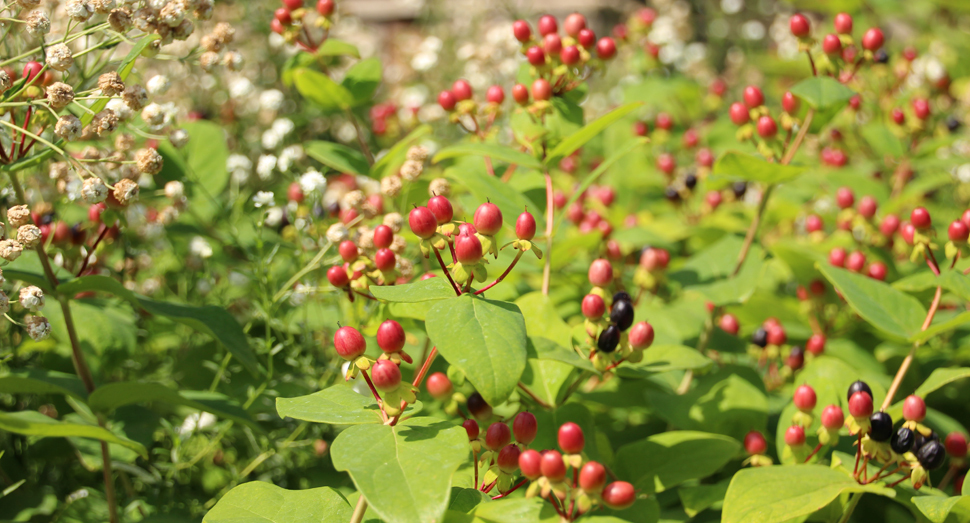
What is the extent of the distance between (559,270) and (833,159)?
1497mm

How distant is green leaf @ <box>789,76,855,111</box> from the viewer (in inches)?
65.7

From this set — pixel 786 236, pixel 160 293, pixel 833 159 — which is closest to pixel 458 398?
pixel 160 293

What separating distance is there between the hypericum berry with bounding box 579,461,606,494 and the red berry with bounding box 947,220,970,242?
1.04m

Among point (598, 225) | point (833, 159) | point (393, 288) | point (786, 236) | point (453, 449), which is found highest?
point (393, 288)

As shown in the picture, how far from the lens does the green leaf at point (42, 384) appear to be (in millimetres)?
1337

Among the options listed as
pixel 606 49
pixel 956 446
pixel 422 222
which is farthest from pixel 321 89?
pixel 956 446

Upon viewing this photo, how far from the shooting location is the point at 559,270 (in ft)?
6.98

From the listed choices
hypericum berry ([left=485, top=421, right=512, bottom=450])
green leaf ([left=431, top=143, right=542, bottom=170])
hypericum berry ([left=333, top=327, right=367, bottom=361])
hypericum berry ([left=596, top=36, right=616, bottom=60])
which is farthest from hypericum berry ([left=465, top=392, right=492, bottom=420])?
hypericum berry ([left=596, top=36, right=616, bottom=60])

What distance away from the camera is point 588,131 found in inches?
63.2

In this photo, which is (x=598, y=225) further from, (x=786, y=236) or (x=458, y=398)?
(x=786, y=236)

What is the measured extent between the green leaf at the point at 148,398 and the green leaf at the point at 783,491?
0.96 meters

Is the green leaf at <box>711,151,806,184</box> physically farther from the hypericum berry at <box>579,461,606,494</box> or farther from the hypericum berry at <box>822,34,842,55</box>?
the hypericum berry at <box>579,461,606,494</box>

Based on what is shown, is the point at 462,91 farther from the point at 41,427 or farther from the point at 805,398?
the point at 41,427

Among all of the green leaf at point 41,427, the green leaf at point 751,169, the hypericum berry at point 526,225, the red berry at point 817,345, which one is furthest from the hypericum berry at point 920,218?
the green leaf at point 41,427
